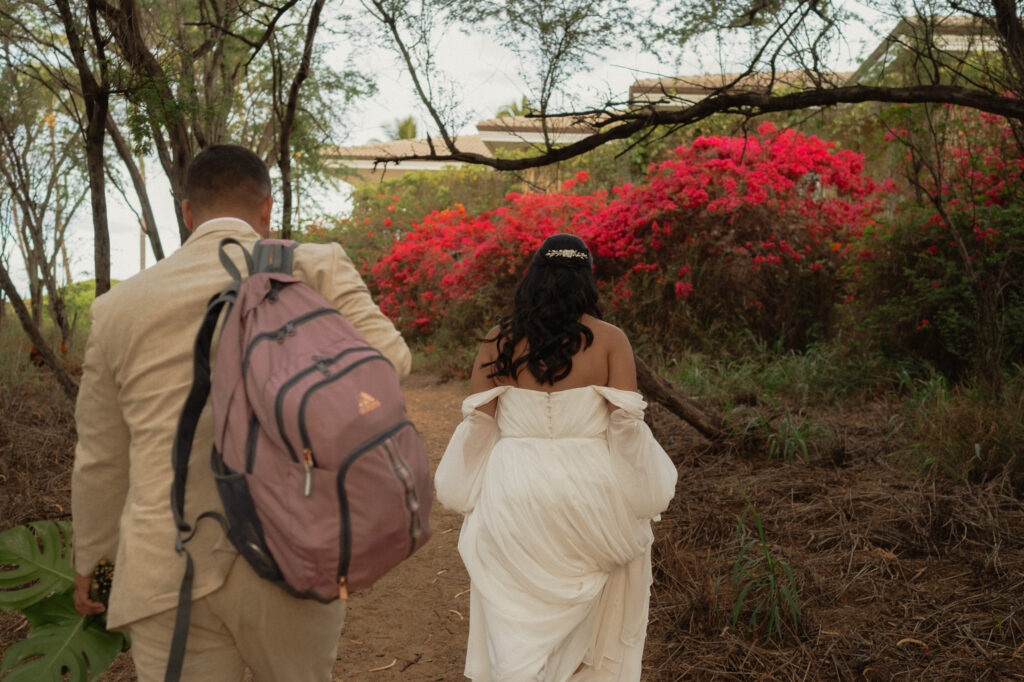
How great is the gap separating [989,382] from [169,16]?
714cm

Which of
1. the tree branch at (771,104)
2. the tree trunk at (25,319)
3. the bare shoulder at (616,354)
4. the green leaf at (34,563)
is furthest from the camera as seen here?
the tree trunk at (25,319)

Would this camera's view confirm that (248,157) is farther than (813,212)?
No

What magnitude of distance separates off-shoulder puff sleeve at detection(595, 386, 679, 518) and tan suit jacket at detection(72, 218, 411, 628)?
1.43 m

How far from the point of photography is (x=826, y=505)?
203 inches

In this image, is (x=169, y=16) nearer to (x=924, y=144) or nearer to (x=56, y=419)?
(x=56, y=419)

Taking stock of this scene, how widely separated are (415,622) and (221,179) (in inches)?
126

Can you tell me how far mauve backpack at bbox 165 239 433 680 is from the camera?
164 cm

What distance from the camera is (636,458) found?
3262 millimetres

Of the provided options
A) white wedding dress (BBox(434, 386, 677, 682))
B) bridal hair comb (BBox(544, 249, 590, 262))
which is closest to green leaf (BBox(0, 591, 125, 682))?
white wedding dress (BBox(434, 386, 677, 682))

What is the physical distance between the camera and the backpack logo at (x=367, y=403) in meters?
1.66

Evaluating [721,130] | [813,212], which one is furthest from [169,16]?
[721,130]

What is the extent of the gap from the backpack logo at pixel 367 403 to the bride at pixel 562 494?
165 cm

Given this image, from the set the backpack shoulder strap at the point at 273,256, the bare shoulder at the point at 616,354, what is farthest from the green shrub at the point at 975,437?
the backpack shoulder strap at the point at 273,256

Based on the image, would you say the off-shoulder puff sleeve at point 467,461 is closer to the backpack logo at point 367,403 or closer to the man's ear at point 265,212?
the man's ear at point 265,212
